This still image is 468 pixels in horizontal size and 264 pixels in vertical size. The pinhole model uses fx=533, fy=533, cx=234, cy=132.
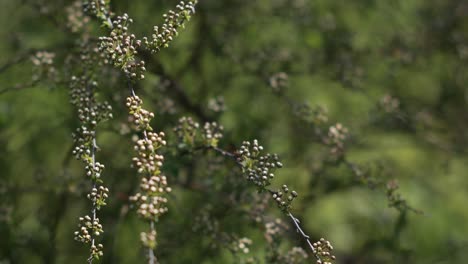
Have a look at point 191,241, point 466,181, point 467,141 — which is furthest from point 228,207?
point 466,181

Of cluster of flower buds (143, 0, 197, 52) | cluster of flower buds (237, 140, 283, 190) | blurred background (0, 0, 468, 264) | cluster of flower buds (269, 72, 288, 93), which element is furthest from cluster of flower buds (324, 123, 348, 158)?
cluster of flower buds (143, 0, 197, 52)

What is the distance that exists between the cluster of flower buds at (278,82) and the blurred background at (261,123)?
1cm

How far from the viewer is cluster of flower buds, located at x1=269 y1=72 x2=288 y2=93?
3.55 meters

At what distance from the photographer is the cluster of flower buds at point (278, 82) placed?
11.7ft

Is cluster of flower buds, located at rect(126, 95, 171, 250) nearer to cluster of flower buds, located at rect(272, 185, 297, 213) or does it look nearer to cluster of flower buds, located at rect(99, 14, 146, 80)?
cluster of flower buds, located at rect(99, 14, 146, 80)

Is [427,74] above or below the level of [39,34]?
above

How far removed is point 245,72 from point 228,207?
1365 millimetres

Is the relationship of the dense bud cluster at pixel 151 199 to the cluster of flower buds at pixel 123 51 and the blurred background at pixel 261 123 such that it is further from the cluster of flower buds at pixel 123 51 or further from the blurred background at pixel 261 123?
the blurred background at pixel 261 123

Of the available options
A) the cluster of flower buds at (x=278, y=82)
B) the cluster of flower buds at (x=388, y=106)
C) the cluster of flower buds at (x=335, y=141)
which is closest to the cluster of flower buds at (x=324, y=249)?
the cluster of flower buds at (x=335, y=141)

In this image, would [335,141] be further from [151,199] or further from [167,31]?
[151,199]

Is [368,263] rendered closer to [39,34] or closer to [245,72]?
[245,72]

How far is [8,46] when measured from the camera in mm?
4684

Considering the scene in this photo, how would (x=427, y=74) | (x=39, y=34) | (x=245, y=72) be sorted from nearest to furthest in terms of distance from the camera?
(x=245, y=72)
(x=39, y=34)
(x=427, y=74)

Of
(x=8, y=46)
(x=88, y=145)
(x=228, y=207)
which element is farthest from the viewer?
(x=8, y=46)
